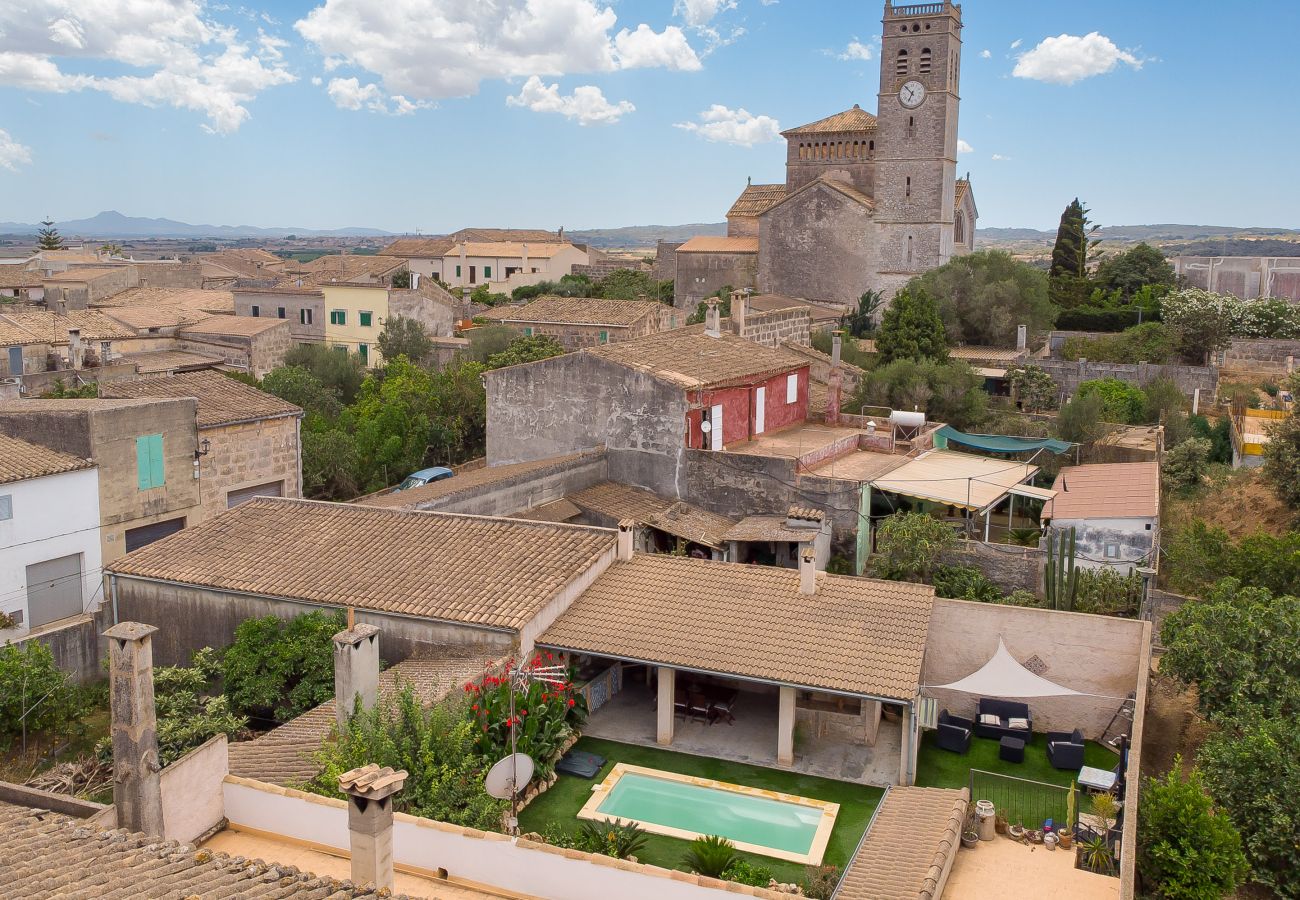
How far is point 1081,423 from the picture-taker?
33031 millimetres

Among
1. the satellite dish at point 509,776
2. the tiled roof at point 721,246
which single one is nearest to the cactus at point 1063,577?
the satellite dish at point 509,776

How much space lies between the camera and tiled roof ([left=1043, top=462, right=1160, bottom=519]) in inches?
931

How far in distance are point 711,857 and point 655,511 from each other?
1288 cm

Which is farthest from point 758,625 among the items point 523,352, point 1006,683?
point 523,352

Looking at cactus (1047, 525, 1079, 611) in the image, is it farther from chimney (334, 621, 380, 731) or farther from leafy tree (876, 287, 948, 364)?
leafy tree (876, 287, 948, 364)

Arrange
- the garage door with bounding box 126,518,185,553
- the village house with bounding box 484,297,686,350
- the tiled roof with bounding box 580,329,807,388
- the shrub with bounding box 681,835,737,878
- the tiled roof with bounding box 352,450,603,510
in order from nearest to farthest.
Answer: the shrub with bounding box 681,835,737,878 < the garage door with bounding box 126,518,185,553 < the tiled roof with bounding box 352,450,603,510 < the tiled roof with bounding box 580,329,807,388 < the village house with bounding box 484,297,686,350

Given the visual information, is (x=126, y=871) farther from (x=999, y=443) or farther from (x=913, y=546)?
(x=999, y=443)

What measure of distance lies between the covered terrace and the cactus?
4807mm

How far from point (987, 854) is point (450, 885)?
290 inches

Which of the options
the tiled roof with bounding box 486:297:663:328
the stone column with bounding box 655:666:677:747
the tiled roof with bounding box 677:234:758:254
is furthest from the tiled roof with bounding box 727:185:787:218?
the stone column with bounding box 655:666:677:747

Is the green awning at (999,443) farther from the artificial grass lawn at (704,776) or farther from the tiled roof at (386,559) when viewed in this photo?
the artificial grass lawn at (704,776)

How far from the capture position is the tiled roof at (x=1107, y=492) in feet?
77.6

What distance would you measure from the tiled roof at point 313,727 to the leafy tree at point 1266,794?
10940mm

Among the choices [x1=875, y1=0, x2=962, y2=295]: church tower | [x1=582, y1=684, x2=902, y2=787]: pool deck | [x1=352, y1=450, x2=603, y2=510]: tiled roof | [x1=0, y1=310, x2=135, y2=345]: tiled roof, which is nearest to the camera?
[x1=582, y1=684, x2=902, y2=787]: pool deck
